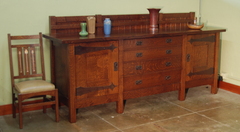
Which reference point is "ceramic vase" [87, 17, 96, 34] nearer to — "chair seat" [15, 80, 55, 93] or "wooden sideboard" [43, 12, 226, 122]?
"wooden sideboard" [43, 12, 226, 122]

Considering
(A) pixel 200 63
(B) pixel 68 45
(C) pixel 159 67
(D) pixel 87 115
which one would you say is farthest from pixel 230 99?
(B) pixel 68 45

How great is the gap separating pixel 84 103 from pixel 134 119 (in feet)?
1.96

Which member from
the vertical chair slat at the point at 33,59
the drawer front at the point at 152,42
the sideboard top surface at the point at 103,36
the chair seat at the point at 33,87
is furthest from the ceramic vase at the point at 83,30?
the chair seat at the point at 33,87

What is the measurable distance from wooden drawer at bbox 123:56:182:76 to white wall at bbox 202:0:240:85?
38.9 inches

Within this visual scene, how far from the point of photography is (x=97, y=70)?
3.58 metres

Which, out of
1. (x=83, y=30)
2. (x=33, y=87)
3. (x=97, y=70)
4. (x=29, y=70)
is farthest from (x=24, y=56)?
(x=97, y=70)

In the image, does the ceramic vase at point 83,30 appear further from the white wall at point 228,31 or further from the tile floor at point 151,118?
the white wall at point 228,31

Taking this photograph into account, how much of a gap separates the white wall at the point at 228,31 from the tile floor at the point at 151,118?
477 millimetres

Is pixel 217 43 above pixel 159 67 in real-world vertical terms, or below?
above

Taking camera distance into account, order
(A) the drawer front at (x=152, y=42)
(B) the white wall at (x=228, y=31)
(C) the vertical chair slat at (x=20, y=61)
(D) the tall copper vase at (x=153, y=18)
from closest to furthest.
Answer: (C) the vertical chair slat at (x=20, y=61) → (A) the drawer front at (x=152, y=42) → (D) the tall copper vase at (x=153, y=18) → (B) the white wall at (x=228, y=31)

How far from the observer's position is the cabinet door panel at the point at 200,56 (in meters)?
4.23

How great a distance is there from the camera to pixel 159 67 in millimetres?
4027

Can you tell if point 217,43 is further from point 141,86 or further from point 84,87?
point 84,87

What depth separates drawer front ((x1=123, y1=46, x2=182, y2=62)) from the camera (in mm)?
3775
